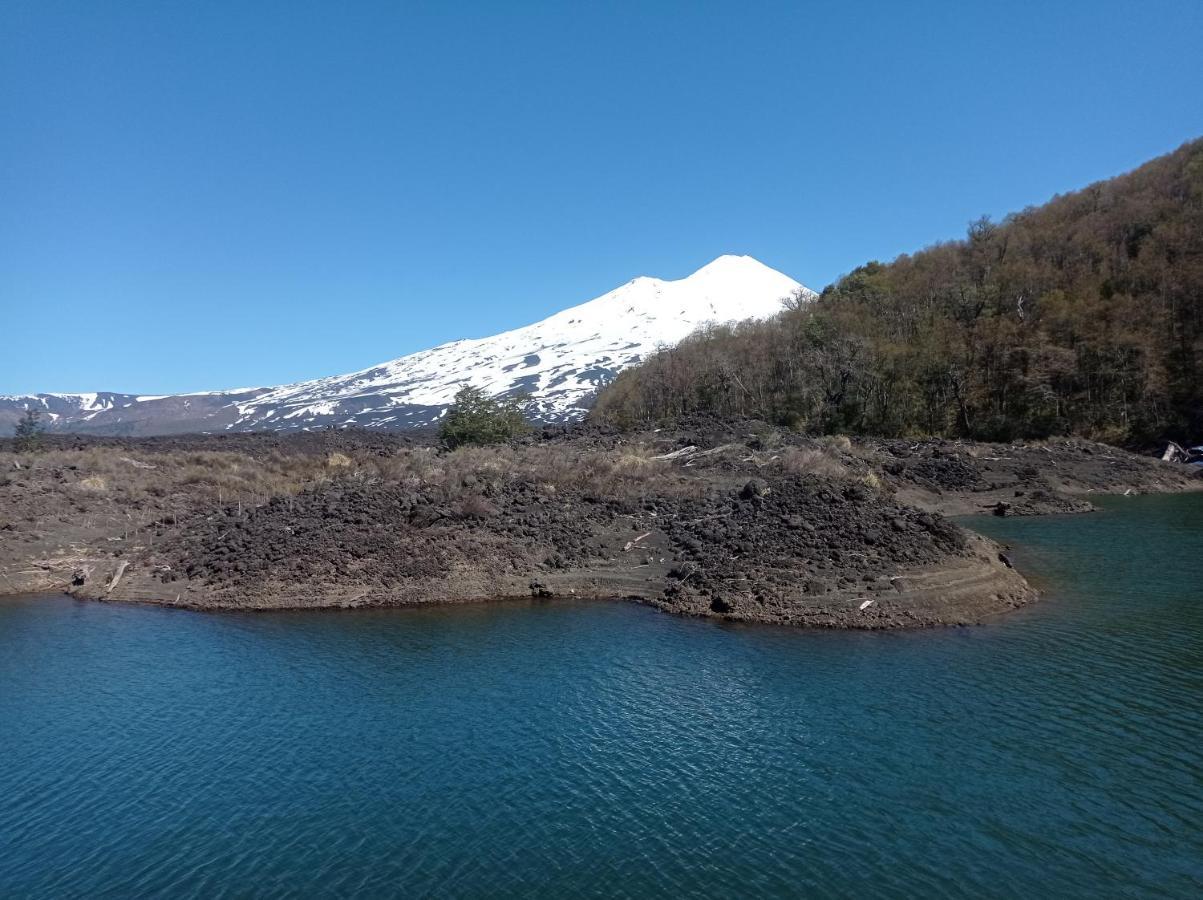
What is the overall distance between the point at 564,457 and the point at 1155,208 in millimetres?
72705

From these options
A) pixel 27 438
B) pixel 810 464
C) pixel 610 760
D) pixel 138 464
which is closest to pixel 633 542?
pixel 810 464

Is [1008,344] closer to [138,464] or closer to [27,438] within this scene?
[138,464]

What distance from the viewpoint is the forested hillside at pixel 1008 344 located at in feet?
207

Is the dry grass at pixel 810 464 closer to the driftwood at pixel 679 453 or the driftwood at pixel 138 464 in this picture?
the driftwood at pixel 679 453

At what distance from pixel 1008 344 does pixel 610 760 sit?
70181 mm

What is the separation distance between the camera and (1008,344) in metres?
69.7

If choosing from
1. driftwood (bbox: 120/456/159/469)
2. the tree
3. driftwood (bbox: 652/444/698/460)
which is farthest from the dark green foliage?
the tree

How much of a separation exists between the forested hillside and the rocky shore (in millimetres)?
25232

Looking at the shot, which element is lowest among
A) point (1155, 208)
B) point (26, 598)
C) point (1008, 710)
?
point (1008, 710)

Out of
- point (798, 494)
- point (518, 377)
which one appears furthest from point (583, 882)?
point (518, 377)

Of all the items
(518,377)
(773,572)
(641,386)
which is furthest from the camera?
(518,377)

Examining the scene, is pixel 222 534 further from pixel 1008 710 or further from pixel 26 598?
pixel 1008 710

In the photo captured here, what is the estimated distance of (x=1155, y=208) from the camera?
75.1m

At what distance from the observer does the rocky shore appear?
23.3 meters
